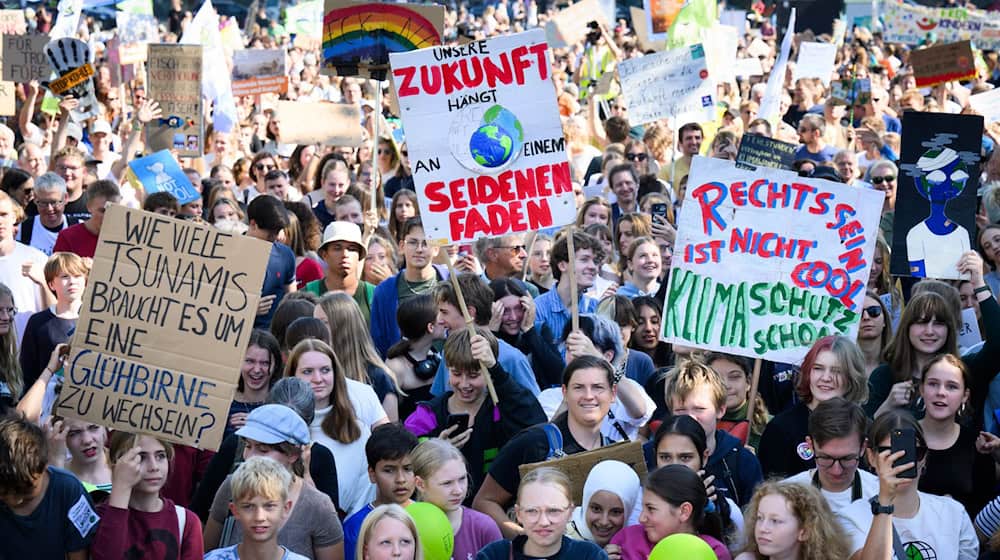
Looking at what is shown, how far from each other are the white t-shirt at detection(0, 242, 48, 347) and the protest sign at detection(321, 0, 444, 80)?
93.8 inches

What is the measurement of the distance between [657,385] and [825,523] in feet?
7.30

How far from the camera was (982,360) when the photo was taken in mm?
7055

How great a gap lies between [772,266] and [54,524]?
3618mm

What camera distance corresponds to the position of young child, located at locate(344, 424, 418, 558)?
19.2 feet

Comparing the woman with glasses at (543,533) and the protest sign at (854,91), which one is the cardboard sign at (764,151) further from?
the woman with glasses at (543,533)

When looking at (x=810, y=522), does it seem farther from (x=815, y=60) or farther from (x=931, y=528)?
(x=815, y=60)

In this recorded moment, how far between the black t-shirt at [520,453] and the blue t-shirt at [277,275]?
3.24 metres

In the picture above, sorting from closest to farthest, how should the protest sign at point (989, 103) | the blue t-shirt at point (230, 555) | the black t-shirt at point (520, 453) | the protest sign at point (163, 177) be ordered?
the blue t-shirt at point (230, 555) < the black t-shirt at point (520, 453) < the protest sign at point (163, 177) < the protest sign at point (989, 103)

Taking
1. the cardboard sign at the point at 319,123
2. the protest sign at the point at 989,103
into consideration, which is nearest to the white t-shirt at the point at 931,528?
the protest sign at the point at 989,103

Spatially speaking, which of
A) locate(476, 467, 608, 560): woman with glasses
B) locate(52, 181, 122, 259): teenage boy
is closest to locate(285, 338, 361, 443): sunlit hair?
locate(476, 467, 608, 560): woman with glasses

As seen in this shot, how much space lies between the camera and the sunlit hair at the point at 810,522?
5121mm

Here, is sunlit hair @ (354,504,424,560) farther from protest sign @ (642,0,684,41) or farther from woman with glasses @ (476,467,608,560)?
protest sign @ (642,0,684,41)

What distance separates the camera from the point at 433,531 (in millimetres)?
5430

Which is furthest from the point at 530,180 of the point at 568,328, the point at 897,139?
the point at 897,139
